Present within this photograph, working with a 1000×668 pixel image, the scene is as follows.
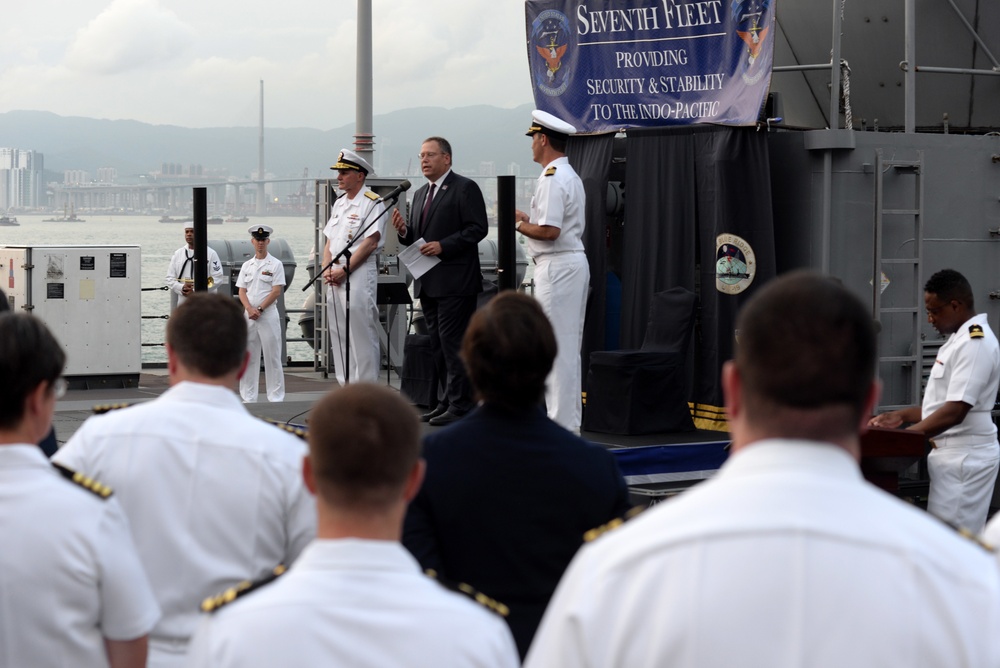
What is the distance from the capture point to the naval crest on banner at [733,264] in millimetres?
9539

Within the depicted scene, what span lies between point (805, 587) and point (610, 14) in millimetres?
9583

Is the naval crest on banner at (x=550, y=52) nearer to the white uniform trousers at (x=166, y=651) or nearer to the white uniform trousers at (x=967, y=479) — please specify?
the white uniform trousers at (x=967, y=479)

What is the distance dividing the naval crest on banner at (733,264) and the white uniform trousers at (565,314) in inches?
54.6

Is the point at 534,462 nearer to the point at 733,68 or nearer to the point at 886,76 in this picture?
the point at 733,68

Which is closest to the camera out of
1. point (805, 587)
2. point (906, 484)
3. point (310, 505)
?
point (805, 587)

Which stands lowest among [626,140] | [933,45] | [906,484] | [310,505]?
[906,484]

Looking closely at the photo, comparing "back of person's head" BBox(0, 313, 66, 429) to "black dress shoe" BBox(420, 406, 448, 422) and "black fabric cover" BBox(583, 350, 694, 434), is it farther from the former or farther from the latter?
"black fabric cover" BBox(583, 350, 694, 434)

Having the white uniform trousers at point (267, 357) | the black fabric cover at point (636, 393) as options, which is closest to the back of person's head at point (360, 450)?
the black fabric cover at point (636, 393)

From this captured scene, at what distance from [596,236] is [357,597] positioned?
899 cm

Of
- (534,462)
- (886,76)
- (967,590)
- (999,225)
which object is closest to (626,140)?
(886,76)

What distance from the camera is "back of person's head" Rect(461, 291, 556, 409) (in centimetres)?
309

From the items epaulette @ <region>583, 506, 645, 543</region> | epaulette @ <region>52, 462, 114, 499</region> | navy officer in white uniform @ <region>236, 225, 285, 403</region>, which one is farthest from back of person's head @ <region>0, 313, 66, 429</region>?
navy officer in white uniform @ <region>236, 225, 285, 403</region>

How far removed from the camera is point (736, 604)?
1.57 meters

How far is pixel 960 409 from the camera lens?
6.75 meters
